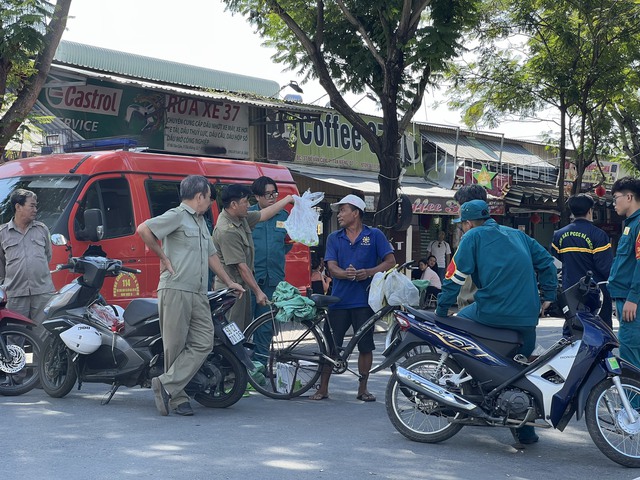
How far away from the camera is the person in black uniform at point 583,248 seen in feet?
27.1

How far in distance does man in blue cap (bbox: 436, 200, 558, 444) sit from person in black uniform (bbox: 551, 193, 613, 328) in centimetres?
207

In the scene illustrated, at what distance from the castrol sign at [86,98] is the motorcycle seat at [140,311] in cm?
953

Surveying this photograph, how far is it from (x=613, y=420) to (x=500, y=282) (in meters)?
1.16

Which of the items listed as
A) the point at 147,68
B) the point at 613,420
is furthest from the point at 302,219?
the point at 147,68

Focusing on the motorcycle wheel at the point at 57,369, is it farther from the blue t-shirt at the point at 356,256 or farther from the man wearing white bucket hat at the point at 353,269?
the blue t-shirt at the point at 356,256

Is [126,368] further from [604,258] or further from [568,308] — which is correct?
[604,258]

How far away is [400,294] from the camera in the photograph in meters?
7.25

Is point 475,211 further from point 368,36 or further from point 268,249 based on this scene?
point 368,36

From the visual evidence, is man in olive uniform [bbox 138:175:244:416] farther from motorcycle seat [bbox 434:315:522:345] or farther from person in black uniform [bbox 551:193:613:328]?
person in black uniform [bbox 551:193:613:328]

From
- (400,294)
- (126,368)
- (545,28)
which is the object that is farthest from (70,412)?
(545,28)

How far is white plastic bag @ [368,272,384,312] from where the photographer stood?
7410mm

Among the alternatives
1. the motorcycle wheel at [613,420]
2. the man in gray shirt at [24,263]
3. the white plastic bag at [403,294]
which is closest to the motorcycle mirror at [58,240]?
the man in gray shirt at [24,263]

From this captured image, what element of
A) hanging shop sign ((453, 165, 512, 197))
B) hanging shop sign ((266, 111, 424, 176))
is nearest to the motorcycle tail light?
hanging shop sign ((266, 111, 424, 176))

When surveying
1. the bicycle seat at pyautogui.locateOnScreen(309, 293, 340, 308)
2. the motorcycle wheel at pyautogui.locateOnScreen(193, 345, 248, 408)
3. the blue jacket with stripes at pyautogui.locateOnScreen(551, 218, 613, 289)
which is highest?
the blue jacket with stripes at pyautogui.locateOnScreen(551, 218, 613, 289)
